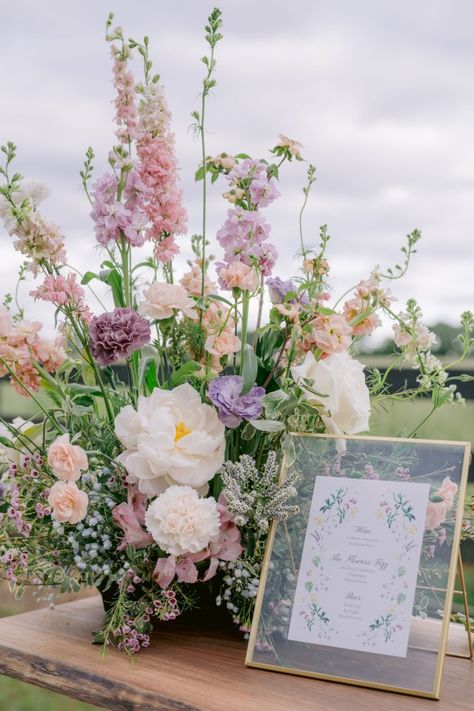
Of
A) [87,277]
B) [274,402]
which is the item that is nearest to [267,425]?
[274,402]

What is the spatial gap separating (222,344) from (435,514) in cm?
36

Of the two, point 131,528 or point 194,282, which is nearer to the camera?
point 131,528

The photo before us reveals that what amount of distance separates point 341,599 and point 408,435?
0.30m

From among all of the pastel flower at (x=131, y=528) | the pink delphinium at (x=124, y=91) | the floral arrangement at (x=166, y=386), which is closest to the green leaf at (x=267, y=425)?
the floral arrangement at (x=166, y=386)

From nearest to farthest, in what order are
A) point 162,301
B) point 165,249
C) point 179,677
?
point 179,677, point 162,301, point 165,249

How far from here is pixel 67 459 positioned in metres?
1.10

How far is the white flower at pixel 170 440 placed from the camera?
109cm

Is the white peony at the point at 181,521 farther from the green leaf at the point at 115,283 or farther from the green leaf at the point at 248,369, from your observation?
the green leaf at the point at 115,283

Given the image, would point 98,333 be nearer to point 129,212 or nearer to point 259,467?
point 129,212

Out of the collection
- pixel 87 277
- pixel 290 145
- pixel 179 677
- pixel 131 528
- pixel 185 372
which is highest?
pixel 290 145

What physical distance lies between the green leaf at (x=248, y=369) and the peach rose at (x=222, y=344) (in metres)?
0.03

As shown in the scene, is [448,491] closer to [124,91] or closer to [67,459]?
[67,459]

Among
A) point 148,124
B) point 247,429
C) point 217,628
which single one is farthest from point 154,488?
point 148,124

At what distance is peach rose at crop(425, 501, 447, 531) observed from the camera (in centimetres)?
105
